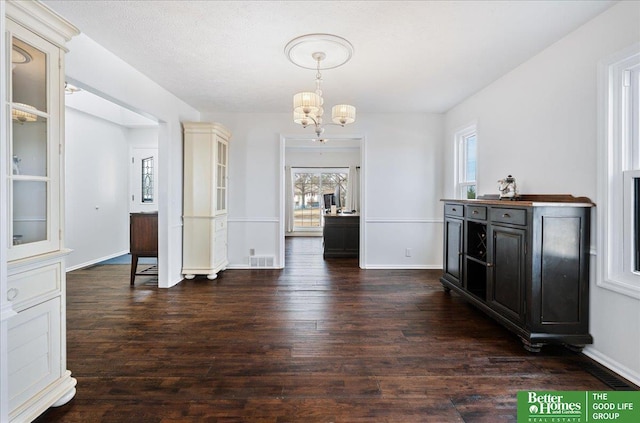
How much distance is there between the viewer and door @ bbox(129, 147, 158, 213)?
21.7 ft

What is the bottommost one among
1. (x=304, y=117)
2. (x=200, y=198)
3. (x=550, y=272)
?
(x=550, y=272)

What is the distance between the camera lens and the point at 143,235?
434 centimetres

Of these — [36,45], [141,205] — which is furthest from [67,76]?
[141,205]

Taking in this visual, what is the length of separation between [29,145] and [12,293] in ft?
2.56

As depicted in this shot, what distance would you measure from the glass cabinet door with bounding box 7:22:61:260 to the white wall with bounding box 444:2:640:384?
12.0ft

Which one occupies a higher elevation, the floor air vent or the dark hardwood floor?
the floor air vent

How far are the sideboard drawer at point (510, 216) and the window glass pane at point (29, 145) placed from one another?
10.7 feet

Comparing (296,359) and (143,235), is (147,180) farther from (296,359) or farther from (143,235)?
(296,359)

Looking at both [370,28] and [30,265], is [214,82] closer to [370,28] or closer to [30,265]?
[370,28]

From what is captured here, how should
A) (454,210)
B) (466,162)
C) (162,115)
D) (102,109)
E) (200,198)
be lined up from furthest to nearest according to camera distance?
1. (102,109)
2. (466,162)
3. (200,198)
4. (162,115)
5. (454,210)

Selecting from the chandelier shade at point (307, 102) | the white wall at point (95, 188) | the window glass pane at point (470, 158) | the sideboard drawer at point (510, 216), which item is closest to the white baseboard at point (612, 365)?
the sideboard drawer at point (510, 216)

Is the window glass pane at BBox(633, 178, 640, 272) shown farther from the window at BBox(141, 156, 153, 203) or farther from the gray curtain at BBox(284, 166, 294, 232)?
the gray curtain at BBox(284, 166, 294, 232)


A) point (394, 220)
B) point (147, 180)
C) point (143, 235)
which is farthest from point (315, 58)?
point (147, 180)

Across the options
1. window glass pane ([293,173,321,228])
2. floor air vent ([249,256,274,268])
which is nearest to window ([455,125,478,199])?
floor air vent ([249,256,274,268])
